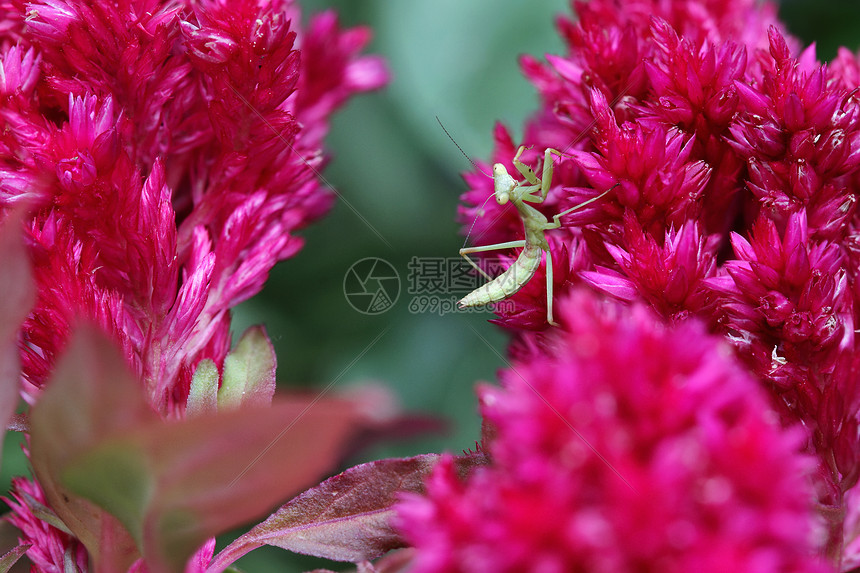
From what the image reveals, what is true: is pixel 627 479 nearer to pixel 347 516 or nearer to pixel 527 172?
pixel 347 516

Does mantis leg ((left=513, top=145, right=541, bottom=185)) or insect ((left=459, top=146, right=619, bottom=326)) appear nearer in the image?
insect ((left=459, top=146, right=619, bottom=326))

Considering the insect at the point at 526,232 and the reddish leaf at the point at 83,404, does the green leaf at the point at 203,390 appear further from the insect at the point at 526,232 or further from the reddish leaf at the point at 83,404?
the insect at the point at 526,232

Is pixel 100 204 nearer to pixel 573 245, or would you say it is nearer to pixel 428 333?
pixel 573 245

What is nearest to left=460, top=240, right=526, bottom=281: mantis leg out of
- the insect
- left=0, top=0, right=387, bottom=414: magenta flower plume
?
the insect

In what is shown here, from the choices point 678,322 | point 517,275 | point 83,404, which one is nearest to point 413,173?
point 517,275

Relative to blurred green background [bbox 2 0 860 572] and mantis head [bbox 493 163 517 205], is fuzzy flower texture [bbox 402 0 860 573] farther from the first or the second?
blurred green background [bbox 2 0 860 572]
